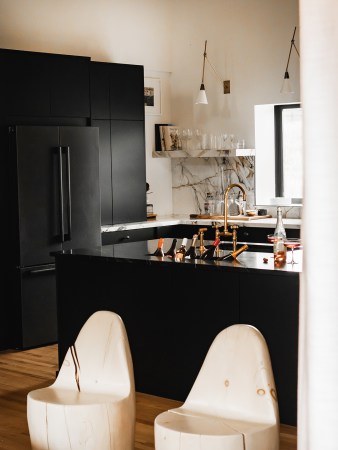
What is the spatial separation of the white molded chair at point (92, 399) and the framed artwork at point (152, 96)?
4.94 meters

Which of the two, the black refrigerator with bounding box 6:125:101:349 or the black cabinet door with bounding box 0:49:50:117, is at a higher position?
the black cabinet door with bounding box 0:49:50:117

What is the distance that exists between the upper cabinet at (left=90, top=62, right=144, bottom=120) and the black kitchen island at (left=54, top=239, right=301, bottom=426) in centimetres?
225

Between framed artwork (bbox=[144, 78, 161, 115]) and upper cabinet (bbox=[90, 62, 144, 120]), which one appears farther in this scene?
framed artwork (bbox=[144, 78, 161, 115])

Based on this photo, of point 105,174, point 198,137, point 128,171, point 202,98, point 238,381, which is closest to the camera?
point 238,381

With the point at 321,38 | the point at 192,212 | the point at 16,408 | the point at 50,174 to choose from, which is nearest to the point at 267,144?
the point at 192,212

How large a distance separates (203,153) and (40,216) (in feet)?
7.11

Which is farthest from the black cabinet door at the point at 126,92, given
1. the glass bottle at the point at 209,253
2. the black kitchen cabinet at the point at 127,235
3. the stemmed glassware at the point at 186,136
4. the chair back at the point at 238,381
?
the chair back at the point at 238,381

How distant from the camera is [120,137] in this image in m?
7.55

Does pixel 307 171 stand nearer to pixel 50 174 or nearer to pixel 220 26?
pixel 50 174

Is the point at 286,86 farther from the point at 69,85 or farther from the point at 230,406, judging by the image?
the point at 230,406

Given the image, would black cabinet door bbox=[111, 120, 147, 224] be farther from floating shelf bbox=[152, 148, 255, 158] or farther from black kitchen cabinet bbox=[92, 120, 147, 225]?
floating shelf bbox=[152, 148, 255, 158]

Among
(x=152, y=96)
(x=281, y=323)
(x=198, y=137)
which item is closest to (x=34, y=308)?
(x=281, y=323)

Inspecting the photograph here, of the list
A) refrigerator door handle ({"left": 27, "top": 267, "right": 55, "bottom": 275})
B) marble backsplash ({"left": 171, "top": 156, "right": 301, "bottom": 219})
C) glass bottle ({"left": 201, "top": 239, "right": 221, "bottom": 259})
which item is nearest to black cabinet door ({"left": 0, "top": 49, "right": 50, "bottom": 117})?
refrigerator door handle ({"left": 27, "top": 267, "right": 55, "bottom": 275})

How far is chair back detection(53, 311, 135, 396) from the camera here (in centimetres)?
351
